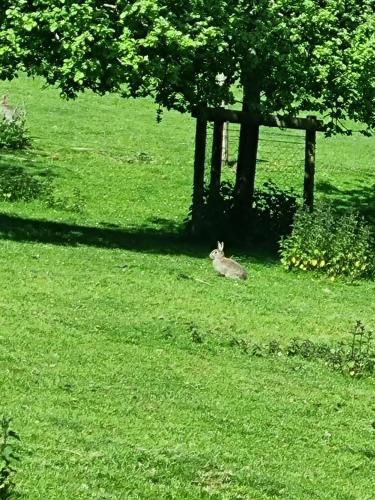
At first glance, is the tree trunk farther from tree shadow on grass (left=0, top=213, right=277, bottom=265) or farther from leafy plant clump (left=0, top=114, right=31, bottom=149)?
leafy plant clump (left=0, top=114, right=31, bottom=149)

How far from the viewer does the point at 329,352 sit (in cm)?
1573

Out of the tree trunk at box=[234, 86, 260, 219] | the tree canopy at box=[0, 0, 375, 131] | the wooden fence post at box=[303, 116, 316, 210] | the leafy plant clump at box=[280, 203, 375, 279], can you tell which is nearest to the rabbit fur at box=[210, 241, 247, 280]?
Result: the leafy plant clump at box=[280, 203, 375, 279]

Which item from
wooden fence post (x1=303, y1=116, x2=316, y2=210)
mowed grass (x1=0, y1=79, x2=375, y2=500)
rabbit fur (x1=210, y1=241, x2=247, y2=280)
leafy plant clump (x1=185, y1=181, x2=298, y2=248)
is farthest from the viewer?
leafy plant clump (x1=185, y1=181, x2=298, y2=248)

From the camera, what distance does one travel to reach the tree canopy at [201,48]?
19.7 m

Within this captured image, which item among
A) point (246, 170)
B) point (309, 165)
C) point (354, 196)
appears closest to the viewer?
point (309, 165)

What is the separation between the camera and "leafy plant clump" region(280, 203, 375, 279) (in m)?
21.1

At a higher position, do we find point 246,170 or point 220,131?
point 220,131

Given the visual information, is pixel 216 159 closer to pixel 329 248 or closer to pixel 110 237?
pixel 110 237

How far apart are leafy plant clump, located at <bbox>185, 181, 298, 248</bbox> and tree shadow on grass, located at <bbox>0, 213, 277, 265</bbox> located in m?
0.37

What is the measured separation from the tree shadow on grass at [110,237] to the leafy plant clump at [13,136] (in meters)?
9.19

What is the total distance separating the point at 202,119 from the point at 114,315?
7.86 meters

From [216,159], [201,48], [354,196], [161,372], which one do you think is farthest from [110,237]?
[354,196]

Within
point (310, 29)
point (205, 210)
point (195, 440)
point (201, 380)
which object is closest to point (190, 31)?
point (310, 29)

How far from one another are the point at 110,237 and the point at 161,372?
9.85 m
